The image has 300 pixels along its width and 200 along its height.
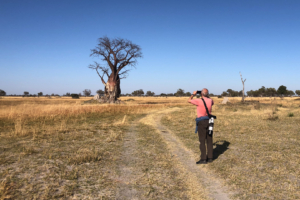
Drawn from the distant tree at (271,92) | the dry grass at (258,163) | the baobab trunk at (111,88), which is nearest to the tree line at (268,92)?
the distant tree at (271,92)

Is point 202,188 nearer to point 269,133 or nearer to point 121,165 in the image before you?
point 121,165

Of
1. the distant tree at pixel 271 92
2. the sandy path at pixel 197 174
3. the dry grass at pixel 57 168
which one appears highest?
the distant tree at pixel 271 92

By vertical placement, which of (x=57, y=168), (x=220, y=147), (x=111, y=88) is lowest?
(x=220, y=147)

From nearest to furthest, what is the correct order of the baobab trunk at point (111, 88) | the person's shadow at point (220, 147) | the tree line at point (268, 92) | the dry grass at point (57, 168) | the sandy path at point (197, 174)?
the dry grass at point (57, 168) → the sandy path at point (197, 174) → the person's shadow at point (220, 147) → the baobab trunk at point (111, 88) → the tree line at point (268, 92)

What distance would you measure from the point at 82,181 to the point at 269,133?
31.0 ft

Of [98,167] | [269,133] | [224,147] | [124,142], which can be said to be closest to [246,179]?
[224,147]

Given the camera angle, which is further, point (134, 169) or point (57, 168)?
point (134, 169)

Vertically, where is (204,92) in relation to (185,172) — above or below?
above

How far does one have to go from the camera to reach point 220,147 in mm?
7945

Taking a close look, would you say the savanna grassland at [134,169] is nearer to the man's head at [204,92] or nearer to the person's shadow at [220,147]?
the person's shadow at [220,147]

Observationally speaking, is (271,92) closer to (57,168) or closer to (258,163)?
(258,163)

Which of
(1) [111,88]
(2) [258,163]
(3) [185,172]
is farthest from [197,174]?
(1) [111,88]

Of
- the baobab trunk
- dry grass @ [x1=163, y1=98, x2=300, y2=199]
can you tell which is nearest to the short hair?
dry grass @ [x1=163, y1=98, x2=300, y2=199]

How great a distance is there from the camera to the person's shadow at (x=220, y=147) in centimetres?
709
